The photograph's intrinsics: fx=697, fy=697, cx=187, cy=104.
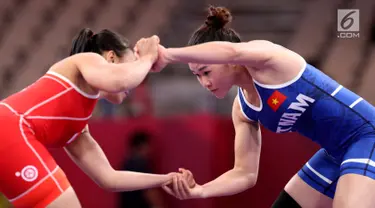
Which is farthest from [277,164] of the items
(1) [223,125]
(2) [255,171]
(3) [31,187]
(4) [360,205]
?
(3) [31,187]

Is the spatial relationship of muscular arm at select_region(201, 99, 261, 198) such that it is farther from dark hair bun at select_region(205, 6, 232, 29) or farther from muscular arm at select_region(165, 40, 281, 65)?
muscular arm at select_region(165, 40, 281, 65)

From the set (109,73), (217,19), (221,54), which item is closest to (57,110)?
(109,73)

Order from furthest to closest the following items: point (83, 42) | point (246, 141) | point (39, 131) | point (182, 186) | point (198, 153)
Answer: point (198, 153) → point (246, 141) → point (182, 186) → point (83, 42) → point (39, 131)

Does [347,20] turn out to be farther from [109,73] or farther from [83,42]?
[109,73]

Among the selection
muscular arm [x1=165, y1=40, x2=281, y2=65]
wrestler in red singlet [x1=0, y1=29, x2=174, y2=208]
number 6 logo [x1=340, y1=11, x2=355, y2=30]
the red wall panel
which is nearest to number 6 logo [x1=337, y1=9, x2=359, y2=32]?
number 6 logo [x1=340, y1=11, x2=355, y2=30]

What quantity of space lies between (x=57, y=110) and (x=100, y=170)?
563 millimetres

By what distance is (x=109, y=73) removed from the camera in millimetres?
3283

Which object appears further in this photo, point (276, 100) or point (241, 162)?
point (241, 162)

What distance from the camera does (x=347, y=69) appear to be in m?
7.88

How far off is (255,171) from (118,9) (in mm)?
5907

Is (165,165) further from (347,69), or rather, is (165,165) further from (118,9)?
(118,9)

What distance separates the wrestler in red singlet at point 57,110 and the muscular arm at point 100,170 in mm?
48

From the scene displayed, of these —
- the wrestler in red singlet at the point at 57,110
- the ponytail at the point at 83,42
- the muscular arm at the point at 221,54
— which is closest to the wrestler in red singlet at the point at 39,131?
the wrestler in red singlet at the point at 57,110

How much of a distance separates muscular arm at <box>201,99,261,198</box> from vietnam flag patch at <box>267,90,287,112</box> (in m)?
0.49
